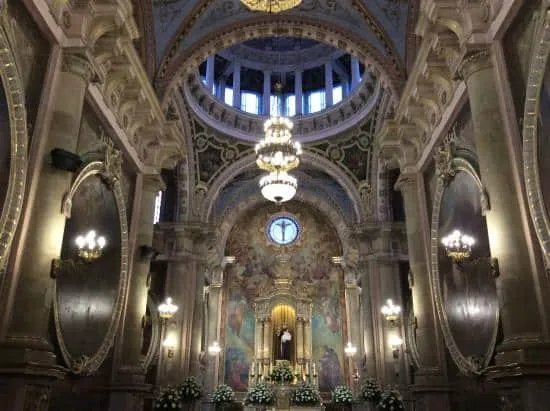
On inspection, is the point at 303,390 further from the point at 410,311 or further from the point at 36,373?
the point at 36,373

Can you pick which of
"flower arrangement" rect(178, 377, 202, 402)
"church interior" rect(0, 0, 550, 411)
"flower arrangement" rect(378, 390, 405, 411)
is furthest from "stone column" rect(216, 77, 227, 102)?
"flower arrangement" rect(378, 390, 405, 411)

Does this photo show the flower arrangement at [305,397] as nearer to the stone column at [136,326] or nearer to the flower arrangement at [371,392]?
the flower arrangement at [371,392]

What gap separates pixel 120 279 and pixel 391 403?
9.08 m

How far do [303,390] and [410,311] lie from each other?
19.6 feet

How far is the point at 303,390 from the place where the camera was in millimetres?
20750

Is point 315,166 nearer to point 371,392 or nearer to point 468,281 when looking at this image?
point 371,392

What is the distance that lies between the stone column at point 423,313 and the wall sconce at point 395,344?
236 inches

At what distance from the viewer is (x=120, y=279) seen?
10.7 m

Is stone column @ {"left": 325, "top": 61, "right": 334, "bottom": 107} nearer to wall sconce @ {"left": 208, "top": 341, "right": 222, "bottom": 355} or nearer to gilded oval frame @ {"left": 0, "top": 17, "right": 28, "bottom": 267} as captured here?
wall sconce @ {"left": 208, "top": 341, "right": 222, "bottom": 355}

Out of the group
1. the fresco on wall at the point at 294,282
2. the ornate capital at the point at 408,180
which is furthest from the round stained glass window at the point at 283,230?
the ornate capital at the point at 408,180

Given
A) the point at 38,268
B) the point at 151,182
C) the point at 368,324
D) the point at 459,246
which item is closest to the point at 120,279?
the point at 151,182

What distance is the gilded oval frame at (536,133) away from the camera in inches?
255

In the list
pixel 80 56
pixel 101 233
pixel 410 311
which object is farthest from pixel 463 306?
pixel 410 311

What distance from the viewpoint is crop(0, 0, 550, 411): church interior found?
6.76 m
